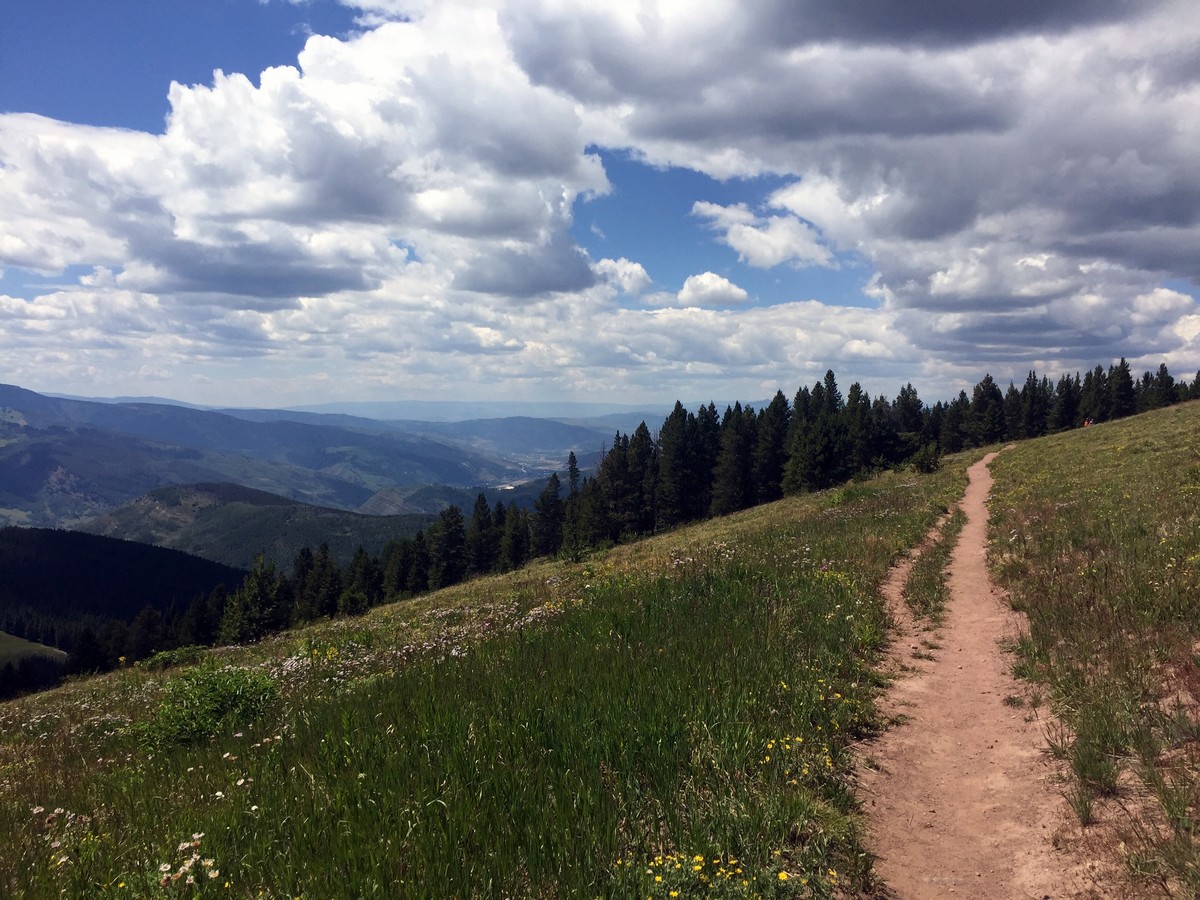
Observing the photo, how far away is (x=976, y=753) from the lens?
621 centimetres

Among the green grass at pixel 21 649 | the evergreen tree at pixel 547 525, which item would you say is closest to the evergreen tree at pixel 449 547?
the evergreen tree at pixel 547 525

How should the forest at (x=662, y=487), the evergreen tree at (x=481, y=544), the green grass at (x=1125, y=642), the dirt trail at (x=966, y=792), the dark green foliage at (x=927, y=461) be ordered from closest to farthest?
the dirt trail at (x=966, y=792) → the green grass at (x=1125, y=642) → the dark green foliage at (x=927, y=461) → the forest at (x=662, y=487) → the evergreen tree at (x=481, y=544)

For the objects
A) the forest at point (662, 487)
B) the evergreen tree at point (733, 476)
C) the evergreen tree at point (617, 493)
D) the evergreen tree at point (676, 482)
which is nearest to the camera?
the forest at point (662, 487)

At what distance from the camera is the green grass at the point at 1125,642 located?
182 inches

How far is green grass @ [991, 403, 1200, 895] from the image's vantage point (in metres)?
4.63

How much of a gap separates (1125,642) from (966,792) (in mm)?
3646

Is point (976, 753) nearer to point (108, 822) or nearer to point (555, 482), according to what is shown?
point (108, 822)

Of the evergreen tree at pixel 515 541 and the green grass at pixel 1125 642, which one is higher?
the green grass at pixel 1125 642

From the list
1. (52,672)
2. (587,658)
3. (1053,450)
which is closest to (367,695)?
(587,658)

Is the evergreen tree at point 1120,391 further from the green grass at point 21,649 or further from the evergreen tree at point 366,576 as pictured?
the green grass at point 21,649

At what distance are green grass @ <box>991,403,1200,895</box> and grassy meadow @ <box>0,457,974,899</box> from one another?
1904 mm

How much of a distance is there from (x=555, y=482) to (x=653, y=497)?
72.3 feet

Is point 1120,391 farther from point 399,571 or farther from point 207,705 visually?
point 207,705

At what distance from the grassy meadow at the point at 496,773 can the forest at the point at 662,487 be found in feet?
214
